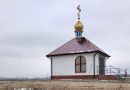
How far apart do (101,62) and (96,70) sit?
55.7 inches

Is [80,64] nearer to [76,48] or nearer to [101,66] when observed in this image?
[76,48]

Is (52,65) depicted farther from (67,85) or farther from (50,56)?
(67,85)

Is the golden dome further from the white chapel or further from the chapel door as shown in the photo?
the chapel door

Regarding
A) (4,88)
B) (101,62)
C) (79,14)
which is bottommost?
(4,88)

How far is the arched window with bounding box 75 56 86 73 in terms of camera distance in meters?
23.5

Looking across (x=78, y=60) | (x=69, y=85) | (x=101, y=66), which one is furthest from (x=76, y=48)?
(x=69, y=85)

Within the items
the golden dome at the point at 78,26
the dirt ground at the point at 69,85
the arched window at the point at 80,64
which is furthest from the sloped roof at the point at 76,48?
the dirt ground at the point at 69,85

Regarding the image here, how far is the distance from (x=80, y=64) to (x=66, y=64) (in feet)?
4.36

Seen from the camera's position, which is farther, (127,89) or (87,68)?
(87,68)

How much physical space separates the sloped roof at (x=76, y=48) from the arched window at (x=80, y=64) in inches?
24.3

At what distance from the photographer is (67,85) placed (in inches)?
653

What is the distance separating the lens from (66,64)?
24.3 metres

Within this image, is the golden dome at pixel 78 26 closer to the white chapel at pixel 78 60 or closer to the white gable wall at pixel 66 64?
the white chapel at pixel 78 60

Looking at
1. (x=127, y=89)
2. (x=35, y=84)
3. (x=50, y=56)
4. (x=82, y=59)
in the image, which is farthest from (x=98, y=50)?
(x=127, y=89)
